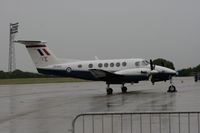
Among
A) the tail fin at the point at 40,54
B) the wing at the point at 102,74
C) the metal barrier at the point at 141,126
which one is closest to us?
the metal barrier at the point at 141,126

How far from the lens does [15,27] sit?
122 meters

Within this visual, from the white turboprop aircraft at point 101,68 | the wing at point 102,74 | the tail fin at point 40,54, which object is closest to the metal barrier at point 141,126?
the wing at point 102,74

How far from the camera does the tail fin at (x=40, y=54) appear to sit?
3797 centimetres

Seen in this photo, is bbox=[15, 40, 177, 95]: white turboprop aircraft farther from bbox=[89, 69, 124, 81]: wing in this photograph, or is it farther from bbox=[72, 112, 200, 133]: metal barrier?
bbox=[72, 112, 200, 133]: metal barrier

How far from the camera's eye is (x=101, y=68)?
35812 millimetres

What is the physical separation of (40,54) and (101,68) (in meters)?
5.49

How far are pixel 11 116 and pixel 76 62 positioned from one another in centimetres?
1876

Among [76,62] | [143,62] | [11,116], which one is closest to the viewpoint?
[11,116]

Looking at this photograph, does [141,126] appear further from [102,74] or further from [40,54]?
[40,54]

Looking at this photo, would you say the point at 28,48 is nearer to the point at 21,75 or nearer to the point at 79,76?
the point at 79,76

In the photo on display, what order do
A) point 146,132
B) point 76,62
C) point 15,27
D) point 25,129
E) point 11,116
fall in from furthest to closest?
point 15,27
point 76,62
point 11,116
point 25,129
point 146,132

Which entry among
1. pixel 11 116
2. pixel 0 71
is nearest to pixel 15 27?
pixel 0 71

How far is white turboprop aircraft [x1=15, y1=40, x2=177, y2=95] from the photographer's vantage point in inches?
1339

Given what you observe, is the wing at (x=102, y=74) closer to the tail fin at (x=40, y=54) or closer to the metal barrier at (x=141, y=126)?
the tail fin at (x=40, y=54)
